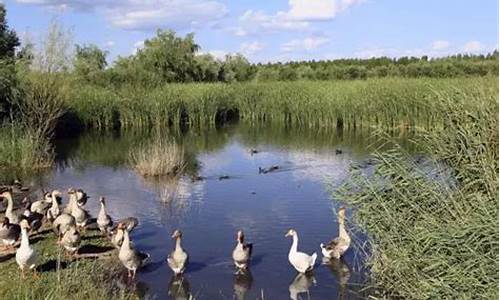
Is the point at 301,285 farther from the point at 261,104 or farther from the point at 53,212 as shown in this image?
the point at 261,104

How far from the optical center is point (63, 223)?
13.0 m

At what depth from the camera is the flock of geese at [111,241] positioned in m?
11.3

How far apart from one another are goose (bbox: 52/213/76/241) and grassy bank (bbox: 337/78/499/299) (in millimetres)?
5647

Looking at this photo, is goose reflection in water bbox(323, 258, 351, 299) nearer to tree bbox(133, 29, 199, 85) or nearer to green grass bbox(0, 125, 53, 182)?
green grass bbox(0, 125, 53, 182)

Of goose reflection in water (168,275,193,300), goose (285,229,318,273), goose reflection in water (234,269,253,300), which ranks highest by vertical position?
goose (285,229,318,273)

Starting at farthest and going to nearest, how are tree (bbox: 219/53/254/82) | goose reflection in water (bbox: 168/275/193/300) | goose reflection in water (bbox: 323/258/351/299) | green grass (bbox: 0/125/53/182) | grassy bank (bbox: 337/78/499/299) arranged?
tree (bbox: 219/53/254/82) < green grass (bbox: 0/125/53/182) < goose reflection in water (bbox: 323/258/351/299) < goose reflection in water (bbox: 168/275/193/300) < grassy bank (bbox: 337/78/499/299)

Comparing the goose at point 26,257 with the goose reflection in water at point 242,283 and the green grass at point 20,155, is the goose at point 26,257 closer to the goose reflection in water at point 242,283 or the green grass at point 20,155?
the goose reflection in water at point 242,283

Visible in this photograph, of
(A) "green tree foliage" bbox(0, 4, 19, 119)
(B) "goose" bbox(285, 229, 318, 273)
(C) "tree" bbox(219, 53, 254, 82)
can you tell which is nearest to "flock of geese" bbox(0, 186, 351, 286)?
(B) "goose" bbox(285, 229, 318, 273)

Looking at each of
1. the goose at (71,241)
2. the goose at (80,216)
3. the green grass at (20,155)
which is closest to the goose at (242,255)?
the goose at (71,241)

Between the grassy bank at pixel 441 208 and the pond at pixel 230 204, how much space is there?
1017mm

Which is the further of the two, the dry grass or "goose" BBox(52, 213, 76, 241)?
the dry grass

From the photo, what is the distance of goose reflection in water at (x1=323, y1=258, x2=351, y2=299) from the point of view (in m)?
11.1

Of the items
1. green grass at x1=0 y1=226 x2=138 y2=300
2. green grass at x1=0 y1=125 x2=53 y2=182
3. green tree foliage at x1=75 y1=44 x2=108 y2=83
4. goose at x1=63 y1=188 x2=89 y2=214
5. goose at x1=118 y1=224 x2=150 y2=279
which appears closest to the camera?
green grass at x1=0 y1=226 x2=138 y2=300

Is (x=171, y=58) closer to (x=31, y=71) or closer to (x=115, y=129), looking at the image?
(x=115, y=129)
